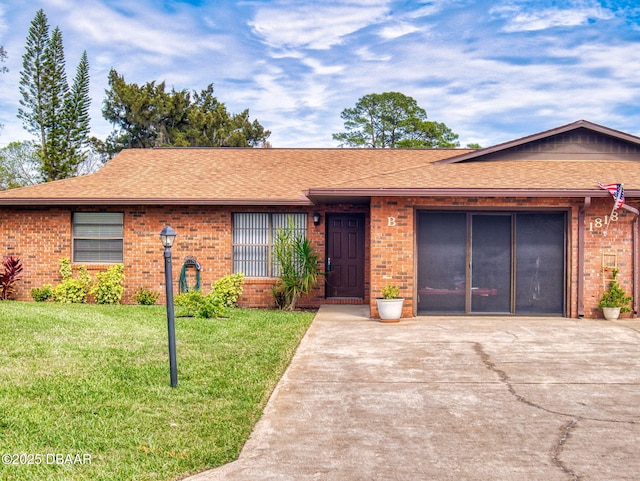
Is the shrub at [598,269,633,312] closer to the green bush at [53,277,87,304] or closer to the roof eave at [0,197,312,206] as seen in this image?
the roof eave at [0,197,312,206]

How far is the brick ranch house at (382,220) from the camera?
38.0 ft

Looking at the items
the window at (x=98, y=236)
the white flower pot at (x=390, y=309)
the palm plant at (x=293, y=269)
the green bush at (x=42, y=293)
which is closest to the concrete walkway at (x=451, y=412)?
the white flower pot at (x=390, y=309)

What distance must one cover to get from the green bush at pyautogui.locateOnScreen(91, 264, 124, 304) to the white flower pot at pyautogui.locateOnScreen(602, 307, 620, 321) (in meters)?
10.1

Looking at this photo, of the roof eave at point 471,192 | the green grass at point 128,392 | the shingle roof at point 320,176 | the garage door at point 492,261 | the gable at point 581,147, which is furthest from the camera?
the gable at point 581,147

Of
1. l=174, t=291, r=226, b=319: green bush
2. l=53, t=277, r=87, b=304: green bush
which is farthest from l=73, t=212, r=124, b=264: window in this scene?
l=174, t=291, r=226, b=319: green bush

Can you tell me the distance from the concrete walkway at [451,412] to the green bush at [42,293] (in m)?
7.51

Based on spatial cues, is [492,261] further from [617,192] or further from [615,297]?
[617,192]

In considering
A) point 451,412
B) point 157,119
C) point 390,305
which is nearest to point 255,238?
point 390,305

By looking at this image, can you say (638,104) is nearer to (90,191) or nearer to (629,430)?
(90,191)

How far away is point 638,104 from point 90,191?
23943 millimetres

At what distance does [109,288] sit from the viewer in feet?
44.3

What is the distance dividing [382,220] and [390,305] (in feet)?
5.51

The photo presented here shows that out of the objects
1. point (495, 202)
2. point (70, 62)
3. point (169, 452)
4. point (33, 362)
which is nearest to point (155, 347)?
point (33, 362)

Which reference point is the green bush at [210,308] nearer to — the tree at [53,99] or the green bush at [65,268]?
the green bush at [65,268]
